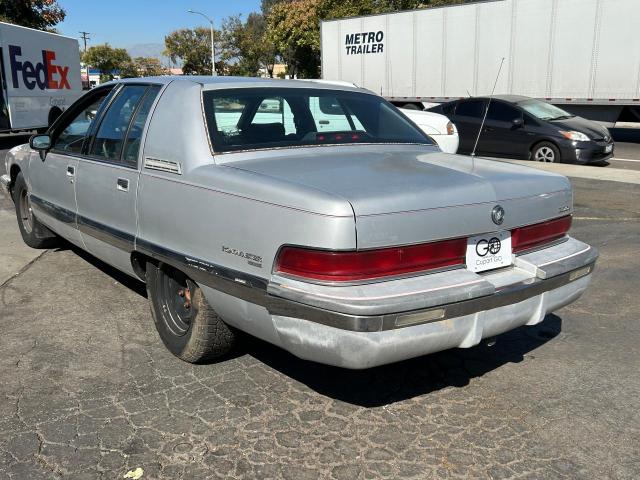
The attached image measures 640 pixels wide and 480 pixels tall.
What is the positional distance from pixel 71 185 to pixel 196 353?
179cm

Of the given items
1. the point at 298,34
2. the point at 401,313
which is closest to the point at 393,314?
the point at 401,313

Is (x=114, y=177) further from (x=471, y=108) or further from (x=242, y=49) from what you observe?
(x=242, y=49)

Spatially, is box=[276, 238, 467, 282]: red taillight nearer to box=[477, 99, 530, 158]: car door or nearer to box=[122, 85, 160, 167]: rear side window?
box=[122, 85, 160, 167]: rear side window

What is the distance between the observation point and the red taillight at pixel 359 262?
259 centimetres

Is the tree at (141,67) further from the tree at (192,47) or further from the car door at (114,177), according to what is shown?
the car door at (114,177)

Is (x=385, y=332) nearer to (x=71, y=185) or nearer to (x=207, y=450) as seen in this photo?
(x=207, y=450)

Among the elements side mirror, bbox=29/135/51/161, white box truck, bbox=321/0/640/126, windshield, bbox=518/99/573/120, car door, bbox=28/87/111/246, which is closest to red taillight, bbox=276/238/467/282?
car door, bbox=28/87/111/246

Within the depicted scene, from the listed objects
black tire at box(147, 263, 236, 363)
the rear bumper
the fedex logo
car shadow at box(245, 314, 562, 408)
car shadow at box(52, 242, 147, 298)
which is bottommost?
car shadow at box(245, 314, 562, 408)

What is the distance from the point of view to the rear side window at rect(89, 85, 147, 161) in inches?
155

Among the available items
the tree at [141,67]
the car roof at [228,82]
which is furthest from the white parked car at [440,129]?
the tree at [141,67]

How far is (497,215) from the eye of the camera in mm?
2934

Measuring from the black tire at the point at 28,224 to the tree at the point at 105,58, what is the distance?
86931mm

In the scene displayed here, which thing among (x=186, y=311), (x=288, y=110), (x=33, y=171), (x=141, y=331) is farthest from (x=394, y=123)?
(x=33, y=171)

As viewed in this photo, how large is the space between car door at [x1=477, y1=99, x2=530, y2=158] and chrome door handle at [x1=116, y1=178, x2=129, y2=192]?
966 cm
